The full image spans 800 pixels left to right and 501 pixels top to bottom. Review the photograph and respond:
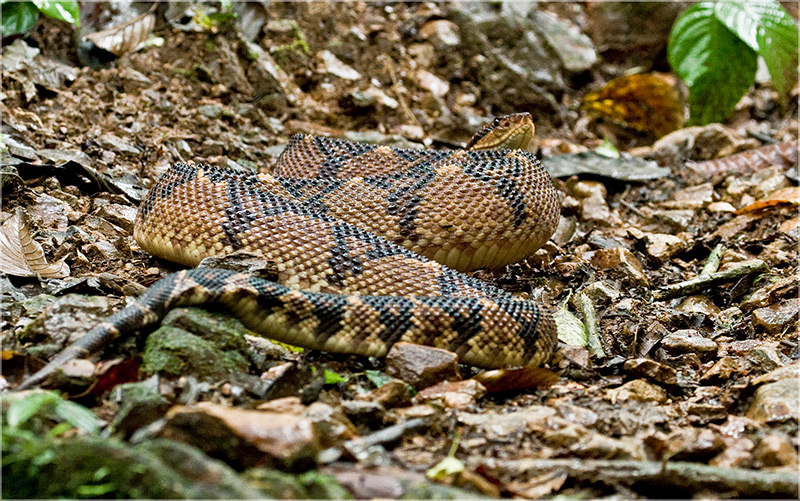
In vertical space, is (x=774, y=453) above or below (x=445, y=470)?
above

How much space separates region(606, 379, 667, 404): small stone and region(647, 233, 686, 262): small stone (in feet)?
9.01

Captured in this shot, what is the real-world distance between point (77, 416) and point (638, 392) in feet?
9.97

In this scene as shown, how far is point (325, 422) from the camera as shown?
340 centimetres

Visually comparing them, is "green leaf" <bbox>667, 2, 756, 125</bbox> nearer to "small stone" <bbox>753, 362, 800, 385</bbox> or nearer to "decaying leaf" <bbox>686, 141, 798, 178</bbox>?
"decaying leaf" <bbox>686, 141, 798, 178</bbox>

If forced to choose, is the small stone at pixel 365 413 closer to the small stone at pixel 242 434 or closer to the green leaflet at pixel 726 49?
the small stone at pixel 242 434

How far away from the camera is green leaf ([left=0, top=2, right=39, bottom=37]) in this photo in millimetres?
7914

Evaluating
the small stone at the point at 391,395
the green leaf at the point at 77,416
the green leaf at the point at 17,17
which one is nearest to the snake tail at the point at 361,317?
the small stone at the point at 391,395

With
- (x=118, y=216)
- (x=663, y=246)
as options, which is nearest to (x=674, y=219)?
(x=663, y=246)

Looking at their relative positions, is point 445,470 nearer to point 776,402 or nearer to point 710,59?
point 776,402

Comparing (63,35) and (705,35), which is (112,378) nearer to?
(63,35)

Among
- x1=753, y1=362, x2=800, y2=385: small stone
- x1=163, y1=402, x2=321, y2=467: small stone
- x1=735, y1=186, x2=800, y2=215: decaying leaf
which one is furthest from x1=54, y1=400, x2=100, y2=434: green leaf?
x1=735, y1=186, x2=800, y2=215: decaying leaf

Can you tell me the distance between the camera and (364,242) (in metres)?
5.44

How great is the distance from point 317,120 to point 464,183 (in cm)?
342

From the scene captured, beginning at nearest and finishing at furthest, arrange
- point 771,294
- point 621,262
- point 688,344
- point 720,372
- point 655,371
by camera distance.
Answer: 1. point 655,371
2. point 720,372
3. point 688,344
4. point 771,294
5. point 621,262
